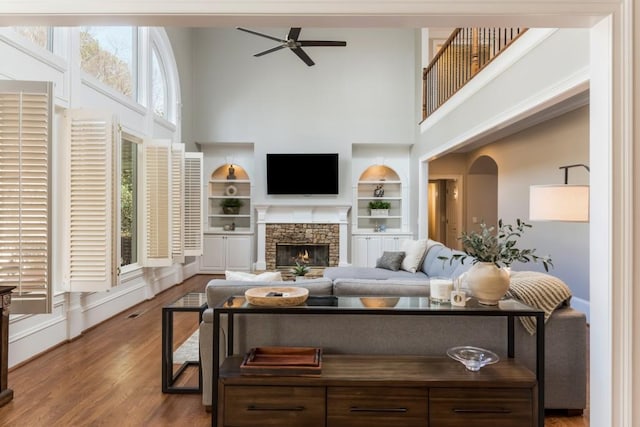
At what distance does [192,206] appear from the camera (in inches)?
233

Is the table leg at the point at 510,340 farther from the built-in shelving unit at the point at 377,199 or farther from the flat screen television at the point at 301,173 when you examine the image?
the flat screen television at the point at 301,173

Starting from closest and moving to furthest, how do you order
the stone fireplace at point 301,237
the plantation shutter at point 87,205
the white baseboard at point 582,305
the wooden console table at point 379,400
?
the wooden console table at point 379,400, the plantation shutter at point 87,205, the white baseboard at point 582,305, the stone fireplace at point 301,237

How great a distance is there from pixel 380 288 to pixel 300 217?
18.6ft

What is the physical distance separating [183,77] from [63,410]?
21.0ft

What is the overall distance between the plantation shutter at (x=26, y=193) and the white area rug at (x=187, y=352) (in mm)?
1104

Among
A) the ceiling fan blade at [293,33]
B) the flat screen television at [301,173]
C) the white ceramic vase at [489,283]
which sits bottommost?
the white ceramic vase at [489,283]

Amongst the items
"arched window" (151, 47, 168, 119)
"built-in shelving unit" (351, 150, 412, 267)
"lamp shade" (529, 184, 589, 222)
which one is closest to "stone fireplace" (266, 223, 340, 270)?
"built-in shelving unit" (351, 150, 412, 267)

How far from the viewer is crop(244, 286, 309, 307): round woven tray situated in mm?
2111

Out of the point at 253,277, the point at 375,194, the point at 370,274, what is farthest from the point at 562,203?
the point at 375,194

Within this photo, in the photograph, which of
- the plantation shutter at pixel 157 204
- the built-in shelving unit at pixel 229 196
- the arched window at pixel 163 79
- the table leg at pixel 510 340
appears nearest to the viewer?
the table leg at pixel 510 340

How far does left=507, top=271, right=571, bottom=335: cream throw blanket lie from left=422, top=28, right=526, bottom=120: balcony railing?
2983mm

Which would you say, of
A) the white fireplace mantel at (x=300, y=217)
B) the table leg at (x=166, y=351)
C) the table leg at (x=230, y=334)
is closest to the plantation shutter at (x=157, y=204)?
the table leg at (x=166, y=351)

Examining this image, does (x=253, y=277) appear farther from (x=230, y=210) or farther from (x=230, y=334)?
(x=230, y=210)

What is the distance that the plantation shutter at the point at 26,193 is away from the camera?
113 inches
